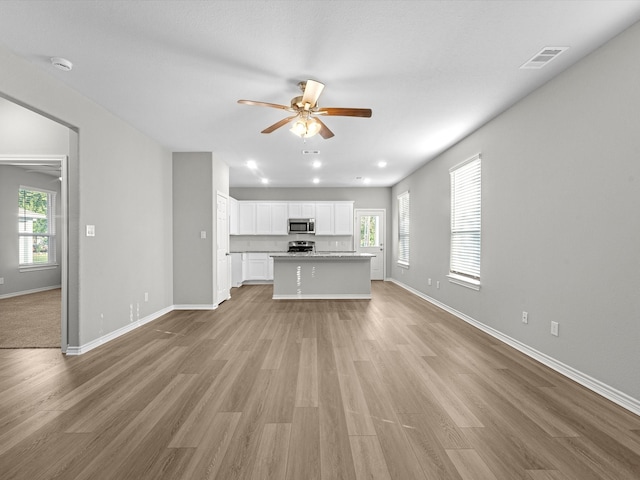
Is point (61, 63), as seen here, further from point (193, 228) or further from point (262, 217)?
point (262, 217)

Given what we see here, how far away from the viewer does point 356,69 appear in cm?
280

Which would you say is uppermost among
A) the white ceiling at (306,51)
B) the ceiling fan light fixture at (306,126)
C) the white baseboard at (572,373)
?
the white ceiling at (306,51)

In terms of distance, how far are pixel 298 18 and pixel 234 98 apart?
1.43 metres

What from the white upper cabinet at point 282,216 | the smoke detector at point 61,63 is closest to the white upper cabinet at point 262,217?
the white upper cabinet at point 282,216

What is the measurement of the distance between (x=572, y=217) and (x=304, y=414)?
2809 millimetres

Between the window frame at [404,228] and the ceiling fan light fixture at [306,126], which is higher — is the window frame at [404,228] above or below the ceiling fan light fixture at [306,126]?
below

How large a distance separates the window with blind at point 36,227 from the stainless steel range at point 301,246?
5751mm

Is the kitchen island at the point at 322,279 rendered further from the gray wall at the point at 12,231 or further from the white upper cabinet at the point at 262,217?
the gray wall at the point at 12,231

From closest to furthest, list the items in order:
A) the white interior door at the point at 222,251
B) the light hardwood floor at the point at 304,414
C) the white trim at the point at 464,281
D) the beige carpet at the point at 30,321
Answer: the light hardwood floor at the point at 304,414
the beige carpet at the point at 30,321
the white trim at the point at 464,281
the white interior door at the point at 222,251

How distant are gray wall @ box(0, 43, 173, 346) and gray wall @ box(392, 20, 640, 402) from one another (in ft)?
15.5

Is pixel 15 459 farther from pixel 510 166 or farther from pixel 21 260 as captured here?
pixel 21 260

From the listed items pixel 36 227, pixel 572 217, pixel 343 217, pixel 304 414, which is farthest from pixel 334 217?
pixel 36 227

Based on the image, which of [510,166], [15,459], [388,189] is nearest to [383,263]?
[388,189]

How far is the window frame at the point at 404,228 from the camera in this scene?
7.58 metres
